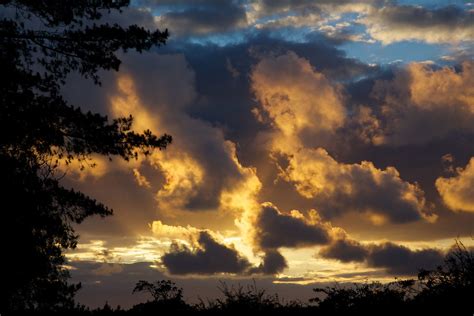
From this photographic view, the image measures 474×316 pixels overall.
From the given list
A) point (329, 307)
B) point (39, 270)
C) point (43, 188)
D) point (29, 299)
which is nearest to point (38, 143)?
point (43, 188)

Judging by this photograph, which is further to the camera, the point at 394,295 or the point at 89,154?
the point at 89,154

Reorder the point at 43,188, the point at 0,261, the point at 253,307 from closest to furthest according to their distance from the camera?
the point at 253,307 → the point at 0,261 → the point at 43,188

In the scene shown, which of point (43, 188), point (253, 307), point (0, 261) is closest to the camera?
point (253, 307)

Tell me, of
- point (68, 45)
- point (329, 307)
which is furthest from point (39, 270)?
point (329, 307)

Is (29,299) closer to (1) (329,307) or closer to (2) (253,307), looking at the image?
(2) (253,307)

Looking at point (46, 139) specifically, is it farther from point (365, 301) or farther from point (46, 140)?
point (365, 301)

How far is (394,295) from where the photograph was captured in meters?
11.7

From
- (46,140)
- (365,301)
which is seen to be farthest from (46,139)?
(365,301)

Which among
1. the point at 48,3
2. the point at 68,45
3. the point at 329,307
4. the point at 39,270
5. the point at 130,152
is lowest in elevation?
the point at 329,307

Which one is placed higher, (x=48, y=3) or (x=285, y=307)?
(x=48, y=3)

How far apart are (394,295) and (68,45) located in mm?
12992

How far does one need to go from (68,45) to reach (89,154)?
3.71 metres

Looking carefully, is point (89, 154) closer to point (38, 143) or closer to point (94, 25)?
point (38, 143)

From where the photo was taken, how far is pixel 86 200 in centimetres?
1828
